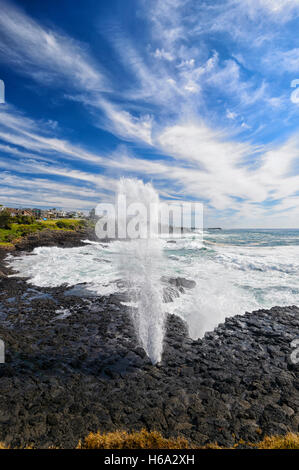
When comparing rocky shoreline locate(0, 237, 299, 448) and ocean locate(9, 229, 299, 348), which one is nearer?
rocky shoreline locate(0, 237, 299, 448)

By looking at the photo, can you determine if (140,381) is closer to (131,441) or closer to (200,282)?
(131,441)

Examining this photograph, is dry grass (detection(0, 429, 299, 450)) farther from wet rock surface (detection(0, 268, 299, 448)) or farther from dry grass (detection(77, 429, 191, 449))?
wet rock surface (detection(0, 268, 299, 448))

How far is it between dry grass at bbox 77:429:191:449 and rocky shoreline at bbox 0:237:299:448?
9.2 inches

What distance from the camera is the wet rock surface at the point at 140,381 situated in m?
5.64

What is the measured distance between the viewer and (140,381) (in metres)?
7.32

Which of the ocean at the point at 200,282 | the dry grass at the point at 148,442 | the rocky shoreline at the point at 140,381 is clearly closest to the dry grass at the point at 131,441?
the dry grass at the point at 148,442

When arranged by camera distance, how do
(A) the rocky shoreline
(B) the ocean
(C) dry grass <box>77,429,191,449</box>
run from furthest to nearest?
(B) the ocean < (A) the rocky shoreline < (C) dry grass <box>77,429,191,449</box>

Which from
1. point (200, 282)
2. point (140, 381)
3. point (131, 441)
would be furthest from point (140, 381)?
point (200, 282)

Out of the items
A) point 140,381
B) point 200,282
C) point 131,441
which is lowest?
point 140,381

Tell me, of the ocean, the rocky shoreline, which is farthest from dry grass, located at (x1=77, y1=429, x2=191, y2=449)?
the ocean

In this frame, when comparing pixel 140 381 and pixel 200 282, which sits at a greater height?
pixel 200 282

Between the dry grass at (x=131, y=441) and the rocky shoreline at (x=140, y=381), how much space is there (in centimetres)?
23

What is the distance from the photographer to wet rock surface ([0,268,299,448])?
5637 mm
